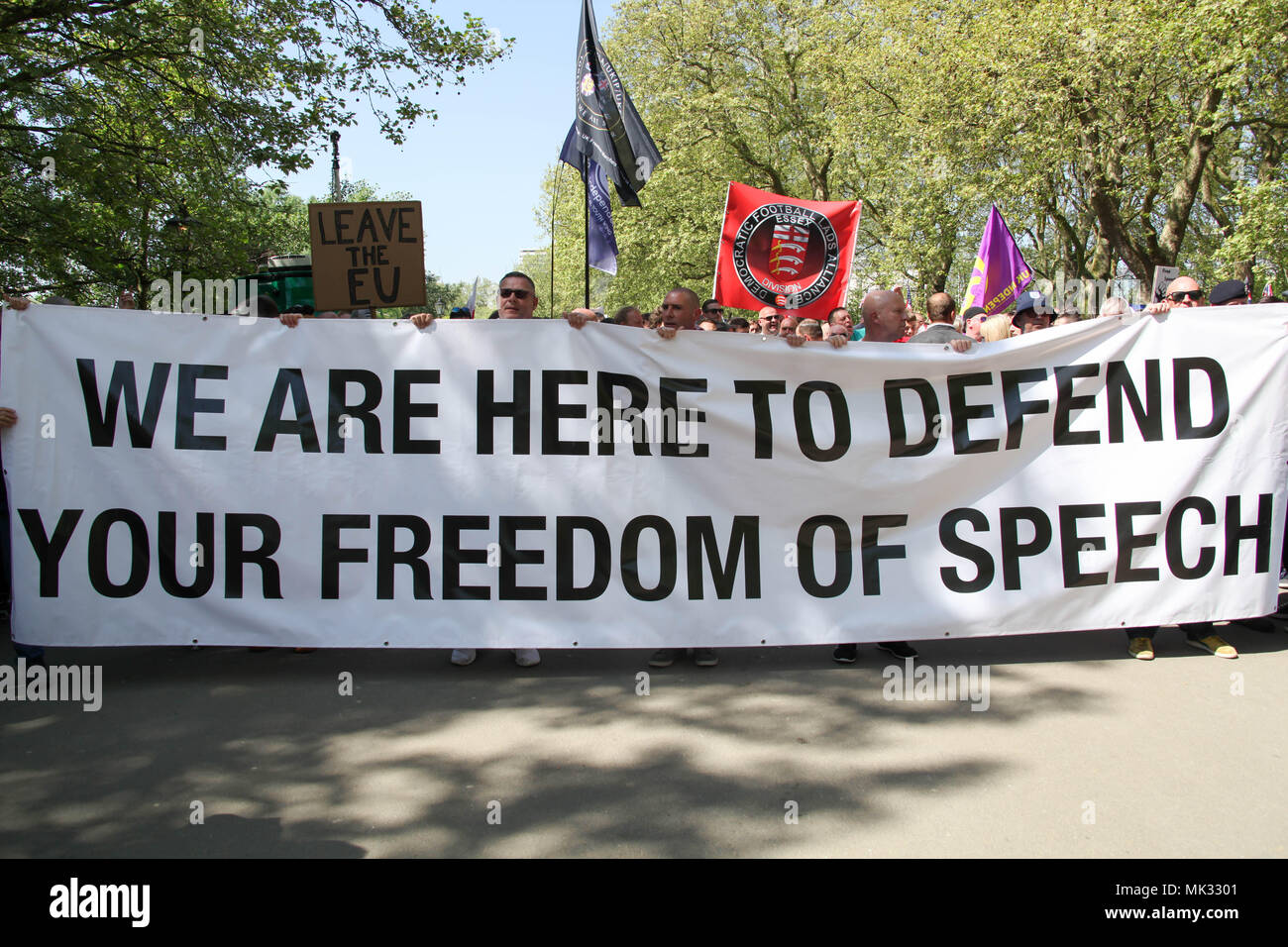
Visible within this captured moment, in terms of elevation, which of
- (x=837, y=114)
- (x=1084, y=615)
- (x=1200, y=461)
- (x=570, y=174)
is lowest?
(x=1084, y=615)

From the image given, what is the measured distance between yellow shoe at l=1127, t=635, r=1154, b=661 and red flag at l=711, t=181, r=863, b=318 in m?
4.57

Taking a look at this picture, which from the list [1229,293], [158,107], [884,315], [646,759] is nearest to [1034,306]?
[1229,293]

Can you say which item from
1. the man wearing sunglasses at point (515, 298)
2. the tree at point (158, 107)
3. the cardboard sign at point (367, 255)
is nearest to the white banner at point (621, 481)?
the man wearing sunglasses at point (515, 298)

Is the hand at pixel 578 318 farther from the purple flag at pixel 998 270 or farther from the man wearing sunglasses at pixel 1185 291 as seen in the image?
the purple flag at pixel 998 270

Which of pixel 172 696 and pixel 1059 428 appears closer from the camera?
pixel 172 696

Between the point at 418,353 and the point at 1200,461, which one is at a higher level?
the point at 418,353

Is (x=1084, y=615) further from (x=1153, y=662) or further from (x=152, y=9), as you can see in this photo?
(x=152, y=9)

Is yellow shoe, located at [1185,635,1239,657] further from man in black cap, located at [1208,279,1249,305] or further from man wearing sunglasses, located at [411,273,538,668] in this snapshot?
man wearing sunglasses, located at [411,273,538,668]

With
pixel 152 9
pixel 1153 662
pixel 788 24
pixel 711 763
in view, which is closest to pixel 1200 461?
pixel 1153 662

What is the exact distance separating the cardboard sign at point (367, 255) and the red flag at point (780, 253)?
10.7ft

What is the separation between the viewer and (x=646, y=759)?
3.89m

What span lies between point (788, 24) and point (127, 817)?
97.6 ft

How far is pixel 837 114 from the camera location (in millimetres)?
25734

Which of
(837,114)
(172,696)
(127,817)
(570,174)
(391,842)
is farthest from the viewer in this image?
(570,174)
